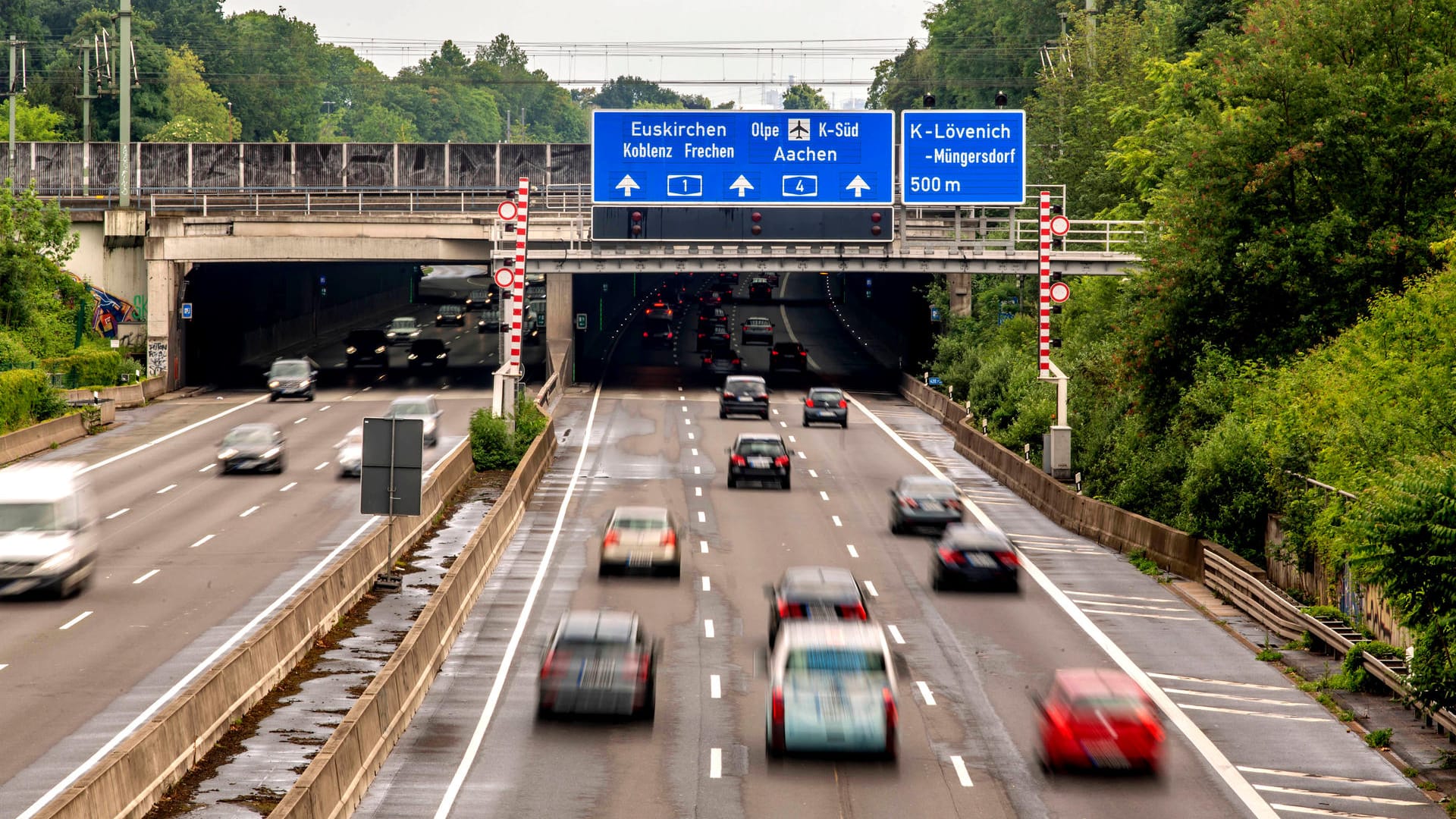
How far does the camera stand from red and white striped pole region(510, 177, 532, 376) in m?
52.3

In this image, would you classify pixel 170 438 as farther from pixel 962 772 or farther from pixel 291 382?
pixel 962 772

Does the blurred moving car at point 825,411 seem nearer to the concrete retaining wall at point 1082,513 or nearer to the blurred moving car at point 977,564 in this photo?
the concrete retaining wall at point 1082,513

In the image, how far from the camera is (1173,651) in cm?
3062

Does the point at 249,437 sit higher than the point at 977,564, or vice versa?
the point at 249,437

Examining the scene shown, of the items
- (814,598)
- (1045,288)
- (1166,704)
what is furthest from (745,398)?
(1166,704)

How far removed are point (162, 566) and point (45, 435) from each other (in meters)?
21.3

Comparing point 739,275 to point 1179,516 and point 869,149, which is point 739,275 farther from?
point 1179,516

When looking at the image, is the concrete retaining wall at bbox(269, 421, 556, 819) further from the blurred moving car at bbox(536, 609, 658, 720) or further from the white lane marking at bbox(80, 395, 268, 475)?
the white lane marking at bbox(80, 395, 268, 475)

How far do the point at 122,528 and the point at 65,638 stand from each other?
→ 478 inches

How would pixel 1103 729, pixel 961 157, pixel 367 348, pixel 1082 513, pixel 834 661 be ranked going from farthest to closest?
1. pixel 367 348
2. pixel 961 157
3. pixel 1082 513
4. pixel 834 661
5. pixel 1103 729

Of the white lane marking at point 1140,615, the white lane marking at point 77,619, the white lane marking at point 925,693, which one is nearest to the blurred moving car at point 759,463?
the white lane marking at point 1140,615

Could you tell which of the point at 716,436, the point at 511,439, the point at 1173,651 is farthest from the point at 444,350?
the point at 1173,651

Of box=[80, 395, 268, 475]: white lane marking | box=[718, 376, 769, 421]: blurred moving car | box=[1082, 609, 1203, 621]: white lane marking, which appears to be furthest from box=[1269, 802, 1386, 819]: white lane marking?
box=[718, 376, 769, 421]: blurred moving car

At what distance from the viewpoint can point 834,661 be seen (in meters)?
22.7
